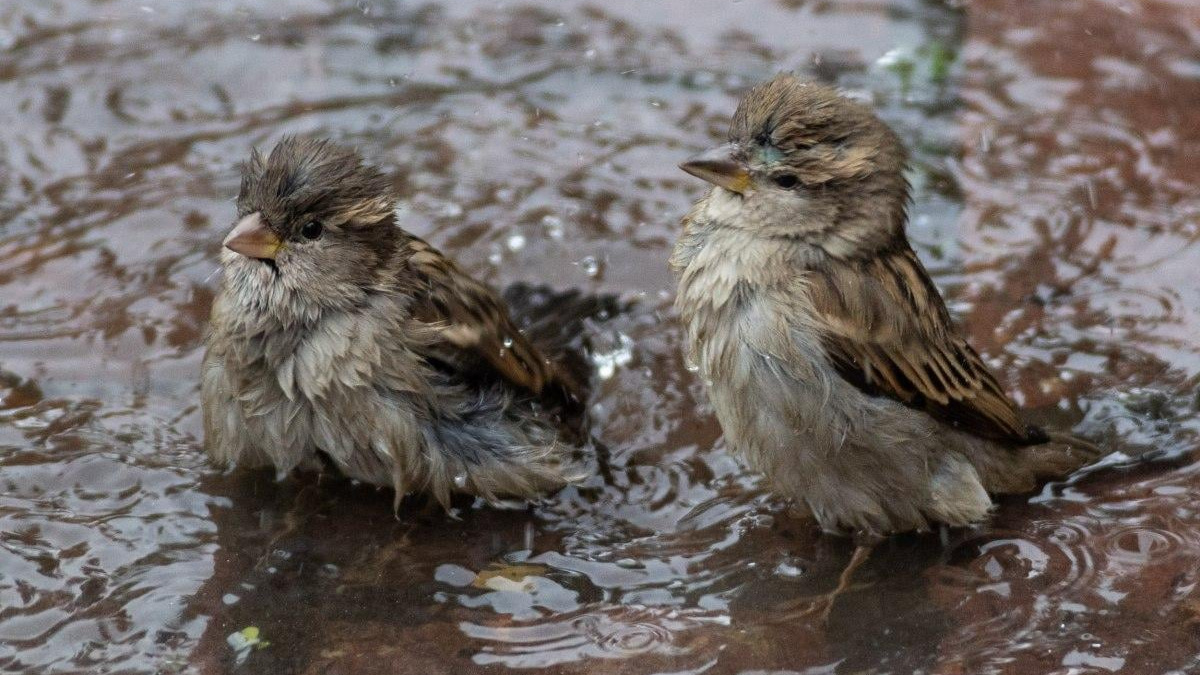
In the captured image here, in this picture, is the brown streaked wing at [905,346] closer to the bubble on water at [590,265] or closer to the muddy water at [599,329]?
the muddy water at [599,329]

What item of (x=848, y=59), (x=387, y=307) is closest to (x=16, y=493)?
(x=387, y=307)

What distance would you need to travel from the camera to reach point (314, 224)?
4.60 metres

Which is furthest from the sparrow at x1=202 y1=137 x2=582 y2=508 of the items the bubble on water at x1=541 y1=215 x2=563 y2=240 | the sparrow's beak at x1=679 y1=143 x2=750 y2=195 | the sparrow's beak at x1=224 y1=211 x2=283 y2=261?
the bubble on water at x1=541 y1=215 x2=563 y2=240

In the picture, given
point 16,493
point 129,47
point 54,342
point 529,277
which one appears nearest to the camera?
point 16,493

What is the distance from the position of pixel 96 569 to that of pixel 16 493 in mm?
486

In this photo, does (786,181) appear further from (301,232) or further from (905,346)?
(301,232)

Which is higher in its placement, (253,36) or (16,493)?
(253,36)

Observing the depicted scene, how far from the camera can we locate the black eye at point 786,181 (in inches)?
173

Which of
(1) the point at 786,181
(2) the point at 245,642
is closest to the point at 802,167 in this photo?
(1) the point at 786,181

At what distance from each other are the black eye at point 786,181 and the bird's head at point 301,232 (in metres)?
1.22

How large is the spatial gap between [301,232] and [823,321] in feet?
5.16

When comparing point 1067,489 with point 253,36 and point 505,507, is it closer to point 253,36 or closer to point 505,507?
point 505,507

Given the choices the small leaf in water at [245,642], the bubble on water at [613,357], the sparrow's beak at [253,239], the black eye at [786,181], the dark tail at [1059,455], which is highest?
the black eye at [786,181]

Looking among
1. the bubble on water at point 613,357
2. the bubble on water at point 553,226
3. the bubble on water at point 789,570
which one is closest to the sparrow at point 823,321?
the bubble on water at point 789,570
